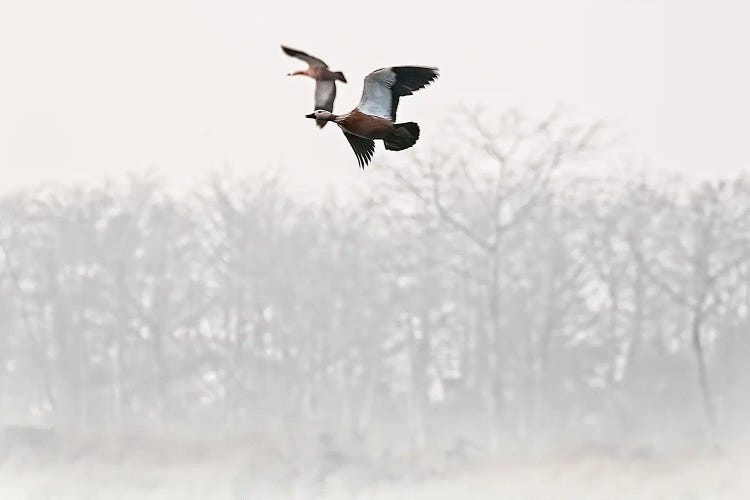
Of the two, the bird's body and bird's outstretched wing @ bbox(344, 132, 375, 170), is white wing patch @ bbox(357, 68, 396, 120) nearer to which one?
the bird's body

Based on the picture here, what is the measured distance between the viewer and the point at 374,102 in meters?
9.35

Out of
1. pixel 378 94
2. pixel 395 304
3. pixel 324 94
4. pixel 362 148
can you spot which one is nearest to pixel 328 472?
pixel 395 304

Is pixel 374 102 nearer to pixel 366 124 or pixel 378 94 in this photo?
pixel 378 94

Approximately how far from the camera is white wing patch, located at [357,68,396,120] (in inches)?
363

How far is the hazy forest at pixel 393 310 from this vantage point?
1610 inches

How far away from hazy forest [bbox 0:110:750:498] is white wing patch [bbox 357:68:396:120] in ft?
93.6

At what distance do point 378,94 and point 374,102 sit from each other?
0.11 meters

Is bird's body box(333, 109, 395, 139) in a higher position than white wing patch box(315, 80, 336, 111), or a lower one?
lower

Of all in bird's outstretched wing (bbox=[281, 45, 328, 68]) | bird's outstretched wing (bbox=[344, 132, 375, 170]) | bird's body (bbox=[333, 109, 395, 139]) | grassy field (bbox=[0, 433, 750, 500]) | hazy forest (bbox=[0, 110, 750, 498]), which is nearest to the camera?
bird's body (bbox=[333, 109, 395, 139])

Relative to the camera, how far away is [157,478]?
109 feet

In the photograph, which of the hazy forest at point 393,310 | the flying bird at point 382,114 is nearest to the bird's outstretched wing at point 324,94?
the flying bird at point 382,114

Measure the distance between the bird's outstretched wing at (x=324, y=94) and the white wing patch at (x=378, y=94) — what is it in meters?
0.26

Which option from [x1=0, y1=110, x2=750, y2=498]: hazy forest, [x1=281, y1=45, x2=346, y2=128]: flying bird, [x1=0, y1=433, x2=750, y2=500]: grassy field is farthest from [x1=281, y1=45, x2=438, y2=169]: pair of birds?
[x1=0, y1=110, x2=750, y2=498]: hazy forest

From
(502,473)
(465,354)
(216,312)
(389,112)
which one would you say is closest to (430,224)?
(465,354)
